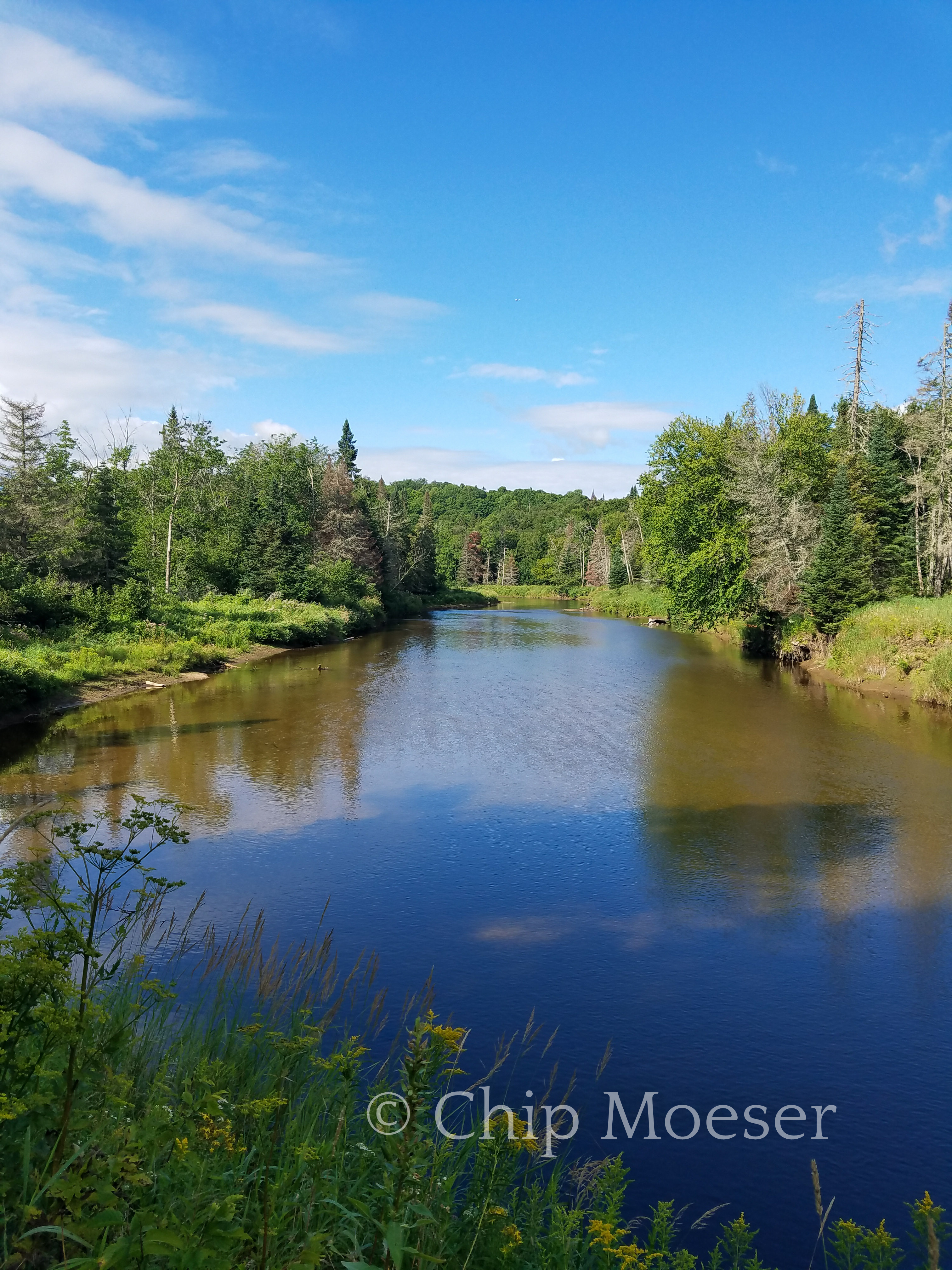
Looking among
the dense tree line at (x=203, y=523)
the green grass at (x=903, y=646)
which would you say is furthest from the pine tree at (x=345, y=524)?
the green grass at (x=903, y=646)

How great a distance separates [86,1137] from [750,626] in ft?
132

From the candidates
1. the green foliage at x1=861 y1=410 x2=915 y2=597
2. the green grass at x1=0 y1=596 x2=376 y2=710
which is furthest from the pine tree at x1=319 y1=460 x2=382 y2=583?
the green foliage at x1=861 y1=410 x2=915 y2=597

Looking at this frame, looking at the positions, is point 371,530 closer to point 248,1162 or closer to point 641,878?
point 641,878

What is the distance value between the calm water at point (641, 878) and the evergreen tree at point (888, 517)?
46.5 ft

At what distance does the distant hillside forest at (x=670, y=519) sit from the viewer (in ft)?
101

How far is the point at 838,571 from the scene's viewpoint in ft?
101

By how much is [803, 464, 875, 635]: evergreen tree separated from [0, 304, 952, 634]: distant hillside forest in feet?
0.23

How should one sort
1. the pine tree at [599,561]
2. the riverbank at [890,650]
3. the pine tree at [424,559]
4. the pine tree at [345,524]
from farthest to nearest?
the pine tree at [599,561], the pine tree at [424,559], the pine tree at [345,524], the riverbank at [890,650]

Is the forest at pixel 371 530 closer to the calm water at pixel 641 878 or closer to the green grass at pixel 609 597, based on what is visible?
the green grass at pixel 609 597

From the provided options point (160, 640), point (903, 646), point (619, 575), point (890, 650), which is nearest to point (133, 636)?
point (160, 640)

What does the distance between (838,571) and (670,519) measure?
11955 mm

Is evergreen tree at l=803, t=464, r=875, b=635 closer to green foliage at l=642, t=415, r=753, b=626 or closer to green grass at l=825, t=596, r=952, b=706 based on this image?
green grass at l=825, t=596, r=952, b=706

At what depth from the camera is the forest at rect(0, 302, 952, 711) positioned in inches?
1182

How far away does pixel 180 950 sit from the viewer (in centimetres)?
857
